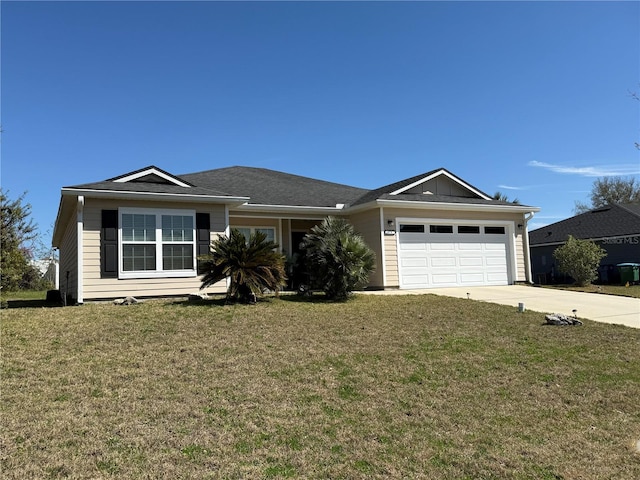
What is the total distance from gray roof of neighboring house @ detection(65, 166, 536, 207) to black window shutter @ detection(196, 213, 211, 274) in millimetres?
734

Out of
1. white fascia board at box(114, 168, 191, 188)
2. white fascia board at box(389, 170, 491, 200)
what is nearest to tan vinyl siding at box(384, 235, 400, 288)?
white fascia board at box(389, 170, 491, 200)

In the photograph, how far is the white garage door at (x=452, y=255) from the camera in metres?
14.7

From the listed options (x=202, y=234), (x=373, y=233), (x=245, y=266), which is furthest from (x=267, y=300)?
(x=373, y=233)

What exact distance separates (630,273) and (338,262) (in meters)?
14.8

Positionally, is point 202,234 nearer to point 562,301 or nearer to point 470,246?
point 470,246

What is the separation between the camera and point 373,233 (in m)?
14.6

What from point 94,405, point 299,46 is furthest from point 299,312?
point 299,46

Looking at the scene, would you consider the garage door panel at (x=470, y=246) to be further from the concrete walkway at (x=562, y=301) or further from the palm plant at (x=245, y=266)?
the palm plant at (x=245, y=266)

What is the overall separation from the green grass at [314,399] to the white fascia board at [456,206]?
21.2 feet

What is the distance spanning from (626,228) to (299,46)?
18241 millimetres

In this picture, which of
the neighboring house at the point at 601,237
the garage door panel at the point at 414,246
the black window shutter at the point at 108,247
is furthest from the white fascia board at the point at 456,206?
the black window shutter at the point at 108,247

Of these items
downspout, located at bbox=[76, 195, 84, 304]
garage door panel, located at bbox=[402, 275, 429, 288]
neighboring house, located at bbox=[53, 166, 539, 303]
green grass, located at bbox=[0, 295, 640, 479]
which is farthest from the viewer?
garage door panel, located at bbox=[402, 275, 429, 288]

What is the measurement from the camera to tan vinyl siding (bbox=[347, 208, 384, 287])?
14.2m

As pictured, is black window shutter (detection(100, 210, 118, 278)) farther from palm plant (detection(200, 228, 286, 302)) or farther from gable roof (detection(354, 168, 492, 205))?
gable roof (detection(354, 168, 492, 205))
